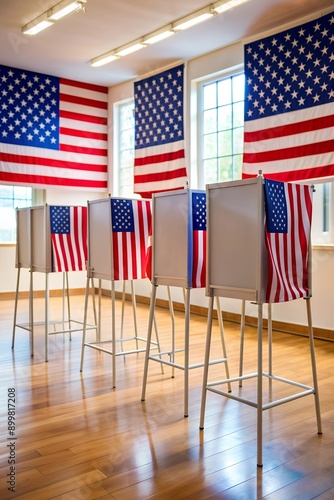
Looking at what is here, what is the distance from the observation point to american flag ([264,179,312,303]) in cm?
209

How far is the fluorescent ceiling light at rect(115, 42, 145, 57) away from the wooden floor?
3.77m

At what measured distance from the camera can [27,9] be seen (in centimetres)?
481

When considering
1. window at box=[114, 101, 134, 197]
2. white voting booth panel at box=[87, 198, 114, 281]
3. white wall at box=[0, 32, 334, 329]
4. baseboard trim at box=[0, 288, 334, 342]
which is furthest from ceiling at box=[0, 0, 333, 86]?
baseboard trim at box=[0, 288, 334, 342]

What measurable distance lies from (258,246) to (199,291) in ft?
13.0

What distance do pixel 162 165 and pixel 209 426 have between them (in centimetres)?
445

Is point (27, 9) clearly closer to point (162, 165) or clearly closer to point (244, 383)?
point (162, 165)

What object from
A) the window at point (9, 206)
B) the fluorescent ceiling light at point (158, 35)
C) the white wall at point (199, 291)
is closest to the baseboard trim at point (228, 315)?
the white wall at point (199, 291)

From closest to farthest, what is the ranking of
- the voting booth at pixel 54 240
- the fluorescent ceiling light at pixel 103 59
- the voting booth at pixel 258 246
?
the voting booth at pixel 258 246 < the voting booth at pixel 54 240 < the fluorescent ceiling light at pixel 103 59

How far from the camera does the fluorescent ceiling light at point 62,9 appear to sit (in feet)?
14.9

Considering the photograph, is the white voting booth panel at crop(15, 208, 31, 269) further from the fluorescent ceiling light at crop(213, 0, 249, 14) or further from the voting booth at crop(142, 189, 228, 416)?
the fluorescent ceiling light at crop(213, 0, 249, 14)

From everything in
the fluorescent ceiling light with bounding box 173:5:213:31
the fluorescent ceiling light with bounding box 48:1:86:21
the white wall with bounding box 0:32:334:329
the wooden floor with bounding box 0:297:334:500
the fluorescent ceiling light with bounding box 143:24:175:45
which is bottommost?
the wooden floor with bounding box 0:297:334:500

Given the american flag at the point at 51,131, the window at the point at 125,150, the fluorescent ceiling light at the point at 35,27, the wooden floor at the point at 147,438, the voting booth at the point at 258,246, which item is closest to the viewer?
the wooden floor at the point at 147,438

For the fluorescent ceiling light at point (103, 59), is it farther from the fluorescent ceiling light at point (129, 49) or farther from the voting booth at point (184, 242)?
the voting booth at point (184, 242)

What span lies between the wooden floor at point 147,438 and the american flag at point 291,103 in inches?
80.4
